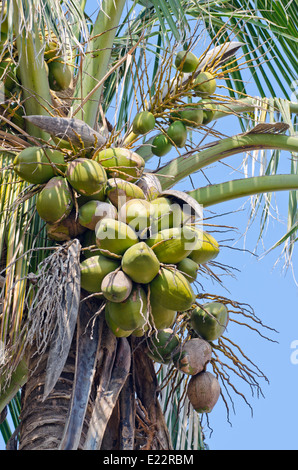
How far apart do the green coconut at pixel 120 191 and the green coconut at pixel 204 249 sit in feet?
0.75

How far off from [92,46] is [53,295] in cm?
92

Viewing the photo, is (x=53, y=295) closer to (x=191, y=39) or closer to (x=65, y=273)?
(x=65, y=273)

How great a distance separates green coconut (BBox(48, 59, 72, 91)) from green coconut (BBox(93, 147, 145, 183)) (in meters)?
0.39

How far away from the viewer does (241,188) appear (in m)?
2.37

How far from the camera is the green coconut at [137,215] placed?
1.95 m

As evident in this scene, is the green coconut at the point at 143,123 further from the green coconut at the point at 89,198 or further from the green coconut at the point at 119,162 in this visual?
the green coconut at the point at 89,198

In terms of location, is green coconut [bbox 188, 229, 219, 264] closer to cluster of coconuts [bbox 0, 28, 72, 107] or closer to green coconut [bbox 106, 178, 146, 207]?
green coconut [bbox 106, 178, 146, 207]

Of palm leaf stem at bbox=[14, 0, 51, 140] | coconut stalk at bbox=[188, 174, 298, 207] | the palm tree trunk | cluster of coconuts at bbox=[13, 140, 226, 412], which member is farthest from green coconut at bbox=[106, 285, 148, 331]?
palm leaf stem at bbox=[14, 0, 51, 140]

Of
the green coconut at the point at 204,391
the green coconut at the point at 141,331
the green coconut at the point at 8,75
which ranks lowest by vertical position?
the green coconut at the point at 204,391

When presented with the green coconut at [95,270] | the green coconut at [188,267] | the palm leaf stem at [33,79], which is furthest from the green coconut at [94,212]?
the palm leaf stem at [33,79]

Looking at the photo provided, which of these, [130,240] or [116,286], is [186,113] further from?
[116,286]

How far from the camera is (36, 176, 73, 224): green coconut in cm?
198

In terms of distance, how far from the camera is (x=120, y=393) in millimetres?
2062
